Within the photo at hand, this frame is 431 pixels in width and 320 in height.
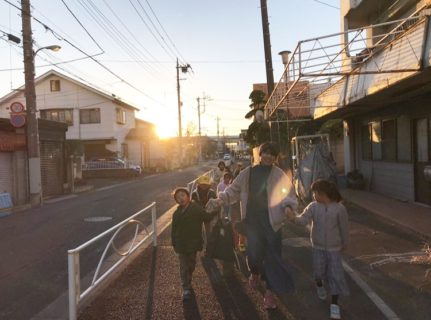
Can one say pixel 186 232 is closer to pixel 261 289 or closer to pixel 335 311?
pixel 261 289

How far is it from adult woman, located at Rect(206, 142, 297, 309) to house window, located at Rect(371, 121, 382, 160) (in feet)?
36.6

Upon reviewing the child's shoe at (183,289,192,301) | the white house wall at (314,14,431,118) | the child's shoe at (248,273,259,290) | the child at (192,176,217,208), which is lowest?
the child's shoe at (183,289,192,301)

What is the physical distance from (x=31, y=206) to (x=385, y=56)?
13.4 meters

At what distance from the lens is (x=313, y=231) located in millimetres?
4711

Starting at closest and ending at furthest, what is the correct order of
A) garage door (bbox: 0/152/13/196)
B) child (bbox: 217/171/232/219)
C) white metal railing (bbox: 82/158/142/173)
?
child (bbox: 217/171/232/219) < garage door (bbox: 0/152/13/196) < white metal railing (bbox: 82/158/142/173)

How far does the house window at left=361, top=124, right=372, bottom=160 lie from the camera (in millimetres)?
16203

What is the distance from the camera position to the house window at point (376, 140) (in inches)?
582

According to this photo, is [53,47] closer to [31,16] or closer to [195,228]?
[31,16]

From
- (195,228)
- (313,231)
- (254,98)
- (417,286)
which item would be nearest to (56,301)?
(195,228)

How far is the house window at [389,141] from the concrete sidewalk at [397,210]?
1.34 metres

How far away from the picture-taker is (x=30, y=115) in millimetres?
16828

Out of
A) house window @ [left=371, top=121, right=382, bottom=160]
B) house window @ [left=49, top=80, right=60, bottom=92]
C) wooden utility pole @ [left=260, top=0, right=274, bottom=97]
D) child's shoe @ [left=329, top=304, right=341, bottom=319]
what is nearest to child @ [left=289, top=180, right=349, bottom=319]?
child's shoe @ [left=329, top=304, right=341, bottom=319]

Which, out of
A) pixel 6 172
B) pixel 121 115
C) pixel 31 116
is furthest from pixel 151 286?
pixel 121 115

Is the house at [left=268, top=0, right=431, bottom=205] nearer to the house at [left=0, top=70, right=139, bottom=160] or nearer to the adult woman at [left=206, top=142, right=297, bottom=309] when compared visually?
the adult woman at [left=206, top=142, right=297, bottom=309]
